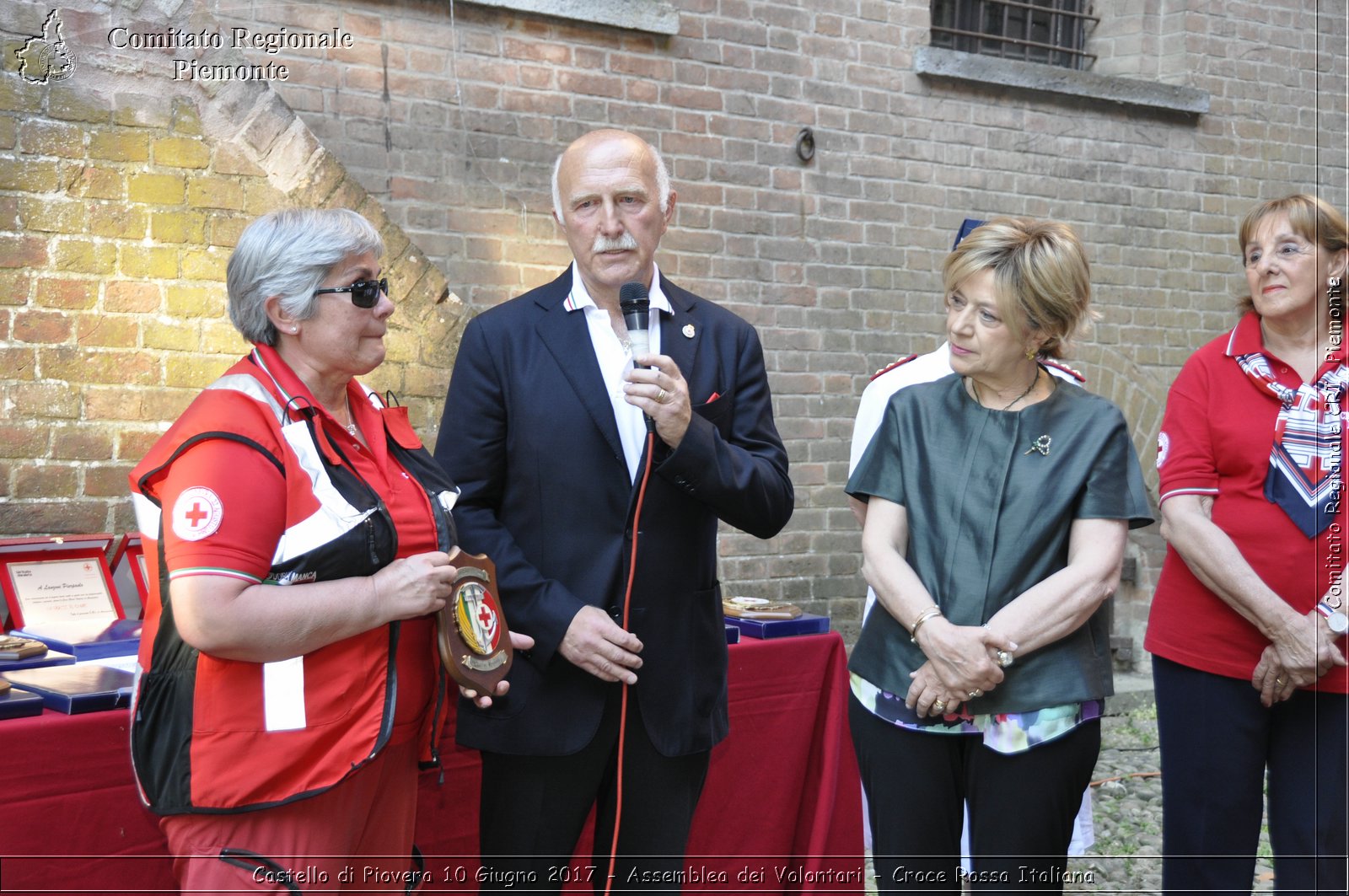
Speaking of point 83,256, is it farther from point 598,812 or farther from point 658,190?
point 598,812

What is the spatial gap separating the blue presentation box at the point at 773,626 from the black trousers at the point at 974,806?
968 millimetres

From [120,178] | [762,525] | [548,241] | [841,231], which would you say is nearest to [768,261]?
[841,231]

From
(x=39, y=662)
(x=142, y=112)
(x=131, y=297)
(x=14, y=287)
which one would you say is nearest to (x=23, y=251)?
(x=14, y=287)

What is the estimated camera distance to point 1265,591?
3.09m

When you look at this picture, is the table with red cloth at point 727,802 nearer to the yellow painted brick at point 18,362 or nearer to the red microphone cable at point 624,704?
the red microphone cable at point 624,704

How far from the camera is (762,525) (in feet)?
8.87

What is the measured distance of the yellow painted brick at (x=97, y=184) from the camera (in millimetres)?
3964

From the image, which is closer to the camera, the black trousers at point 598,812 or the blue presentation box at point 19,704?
the blue presentation box at point 19,704

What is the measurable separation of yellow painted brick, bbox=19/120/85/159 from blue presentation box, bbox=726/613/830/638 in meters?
2.59

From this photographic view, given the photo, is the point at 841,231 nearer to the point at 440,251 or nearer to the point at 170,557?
the point at 440,251

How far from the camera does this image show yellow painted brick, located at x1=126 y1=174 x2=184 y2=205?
13.3 ft

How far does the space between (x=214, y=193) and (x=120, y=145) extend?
32cm
